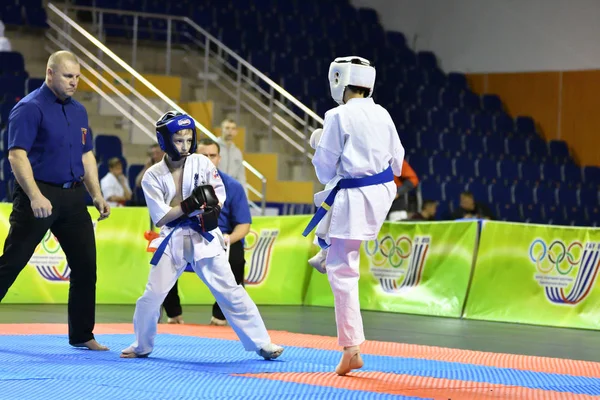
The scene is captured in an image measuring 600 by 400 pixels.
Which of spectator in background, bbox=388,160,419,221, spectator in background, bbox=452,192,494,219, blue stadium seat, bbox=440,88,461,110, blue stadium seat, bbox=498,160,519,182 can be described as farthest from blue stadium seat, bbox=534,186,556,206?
spectator in background, bbox=388,160,419,221

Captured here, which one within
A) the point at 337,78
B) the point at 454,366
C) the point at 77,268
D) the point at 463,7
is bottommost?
the point at 454,366

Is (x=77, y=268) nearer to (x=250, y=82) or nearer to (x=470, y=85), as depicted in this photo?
(x=250, y=82)

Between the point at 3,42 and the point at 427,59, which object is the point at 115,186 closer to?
the point at 3,42

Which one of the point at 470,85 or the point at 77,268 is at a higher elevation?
the point at 470,85

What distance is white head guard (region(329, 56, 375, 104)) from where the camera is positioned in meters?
5.82

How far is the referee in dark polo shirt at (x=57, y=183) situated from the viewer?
6270mm

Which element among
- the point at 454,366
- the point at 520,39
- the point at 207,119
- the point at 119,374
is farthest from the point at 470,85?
the point at 119,374

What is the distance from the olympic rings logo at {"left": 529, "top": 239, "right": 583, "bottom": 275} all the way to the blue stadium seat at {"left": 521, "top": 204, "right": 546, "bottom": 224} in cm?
767

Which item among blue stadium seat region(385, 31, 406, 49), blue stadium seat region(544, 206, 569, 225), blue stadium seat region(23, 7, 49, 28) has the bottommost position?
blue stadium seat region(544, 206, 569, 225)

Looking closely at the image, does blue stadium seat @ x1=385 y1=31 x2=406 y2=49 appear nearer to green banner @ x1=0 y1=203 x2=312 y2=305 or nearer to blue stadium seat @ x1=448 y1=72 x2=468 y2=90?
blue stadium seat @ x1=448 y1=72 x2=468 y2=90

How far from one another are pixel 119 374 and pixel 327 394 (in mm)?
1186

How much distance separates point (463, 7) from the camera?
21734mm

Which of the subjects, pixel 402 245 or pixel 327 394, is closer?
pixel 327 394

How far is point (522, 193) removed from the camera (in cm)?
1822
